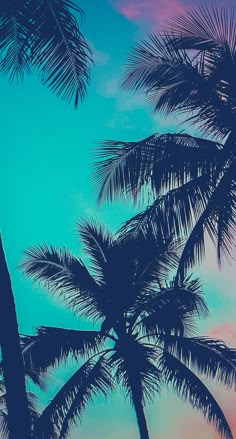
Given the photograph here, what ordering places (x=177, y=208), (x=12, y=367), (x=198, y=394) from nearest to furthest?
(x=12, y=367)
(x=177, y=208)
(x=198, y=394)

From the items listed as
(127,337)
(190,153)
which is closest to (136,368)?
(127,337)

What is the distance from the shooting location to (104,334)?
54.5 ft

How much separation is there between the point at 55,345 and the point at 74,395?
1.43m

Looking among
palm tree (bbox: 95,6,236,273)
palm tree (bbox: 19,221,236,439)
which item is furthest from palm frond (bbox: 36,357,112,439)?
palm tree (bbox: 95,6,236,273)

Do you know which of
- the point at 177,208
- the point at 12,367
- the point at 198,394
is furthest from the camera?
the point at 198,394

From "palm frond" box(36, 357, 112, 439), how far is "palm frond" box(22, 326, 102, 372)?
0.59 metres

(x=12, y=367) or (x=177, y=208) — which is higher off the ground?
(x=177, y=208)

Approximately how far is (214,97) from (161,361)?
828 centimetres

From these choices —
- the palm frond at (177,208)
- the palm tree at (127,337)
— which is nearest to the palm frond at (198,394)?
the palm tree at (127,337)

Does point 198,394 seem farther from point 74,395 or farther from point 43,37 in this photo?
point 43,37

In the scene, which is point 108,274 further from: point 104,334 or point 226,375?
point 226,375

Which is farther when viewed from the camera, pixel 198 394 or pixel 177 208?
pixel 198 394

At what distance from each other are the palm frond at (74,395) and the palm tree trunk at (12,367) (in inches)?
301

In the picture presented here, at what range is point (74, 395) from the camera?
1558cm
